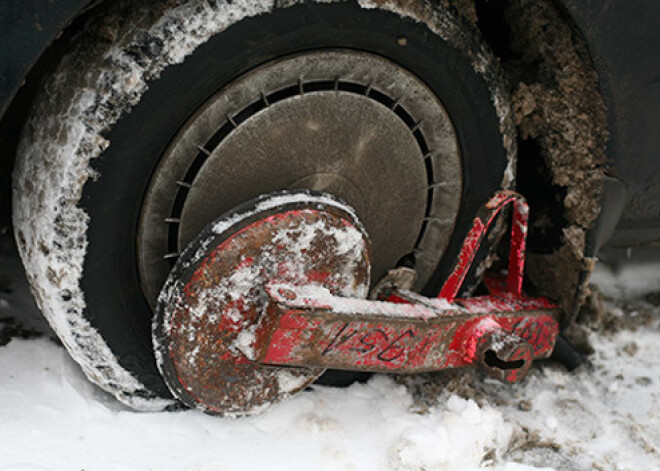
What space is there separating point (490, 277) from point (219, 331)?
0.94 m

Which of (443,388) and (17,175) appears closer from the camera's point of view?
(17,175)

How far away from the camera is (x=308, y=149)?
4.86 feet

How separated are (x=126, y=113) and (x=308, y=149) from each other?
1.36ft

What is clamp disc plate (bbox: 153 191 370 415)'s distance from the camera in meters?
1.36

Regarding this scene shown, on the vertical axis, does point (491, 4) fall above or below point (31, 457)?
above

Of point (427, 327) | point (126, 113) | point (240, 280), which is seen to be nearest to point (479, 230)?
point (427, 327)

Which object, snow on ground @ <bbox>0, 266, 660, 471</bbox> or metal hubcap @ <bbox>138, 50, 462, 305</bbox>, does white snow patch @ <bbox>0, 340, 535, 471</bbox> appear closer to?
snow on ground @ <bbox>0, 266, 660, 471</bbox>

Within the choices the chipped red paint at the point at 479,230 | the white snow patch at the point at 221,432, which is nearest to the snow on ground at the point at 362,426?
the white snow patch at the point at 221,432

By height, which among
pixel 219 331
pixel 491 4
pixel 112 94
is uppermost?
pixel 491 4

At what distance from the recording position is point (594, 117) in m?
1.58

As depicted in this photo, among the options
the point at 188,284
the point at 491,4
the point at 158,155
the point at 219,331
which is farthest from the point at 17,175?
the point at 491,4

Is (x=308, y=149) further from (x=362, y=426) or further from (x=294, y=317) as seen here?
(x=362, y=426)

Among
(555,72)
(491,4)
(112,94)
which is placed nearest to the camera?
(112,94)

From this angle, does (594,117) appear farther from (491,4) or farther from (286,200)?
(286,200)
